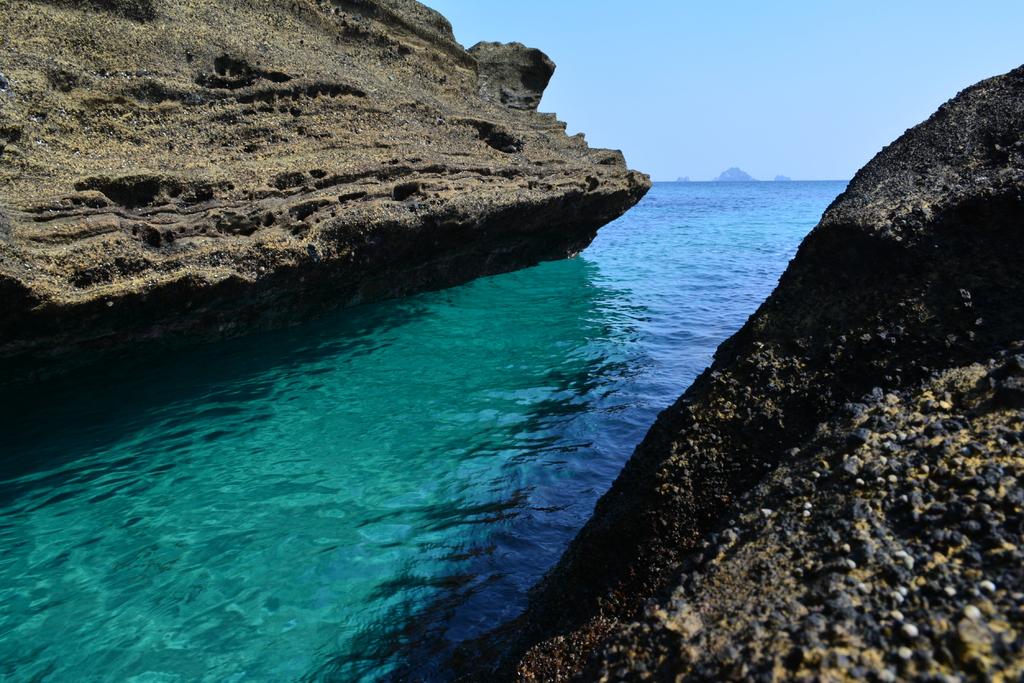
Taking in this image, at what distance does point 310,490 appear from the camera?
6414mm

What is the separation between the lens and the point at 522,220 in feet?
47.2

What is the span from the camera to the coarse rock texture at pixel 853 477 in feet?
6.16

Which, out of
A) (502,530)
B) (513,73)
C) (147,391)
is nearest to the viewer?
(502,530)

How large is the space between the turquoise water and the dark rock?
8.17m

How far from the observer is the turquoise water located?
180 inches

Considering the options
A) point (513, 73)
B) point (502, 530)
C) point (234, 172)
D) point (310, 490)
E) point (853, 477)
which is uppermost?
point (513, 73)

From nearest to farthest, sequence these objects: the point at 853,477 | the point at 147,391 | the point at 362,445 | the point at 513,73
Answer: the point at 853,477 < the point at 362,445 < the point at 147,391 < the point at 513,73

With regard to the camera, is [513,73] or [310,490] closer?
[310,490]

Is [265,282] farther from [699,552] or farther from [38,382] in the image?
[699,552]

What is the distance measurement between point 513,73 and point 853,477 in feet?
57.9

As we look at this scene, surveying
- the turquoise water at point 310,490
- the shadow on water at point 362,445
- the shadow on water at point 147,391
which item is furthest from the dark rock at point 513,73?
the shadow on water at point 147,391

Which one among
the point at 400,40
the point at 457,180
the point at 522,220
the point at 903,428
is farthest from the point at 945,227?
the point at 400,40

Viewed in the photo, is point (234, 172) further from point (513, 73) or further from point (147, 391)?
point (513, 73)

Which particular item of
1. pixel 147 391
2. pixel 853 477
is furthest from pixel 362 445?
pixel 853 477
